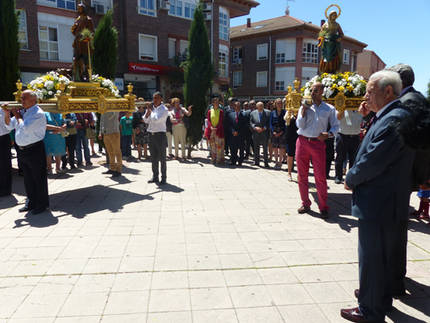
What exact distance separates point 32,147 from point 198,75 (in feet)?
29.3

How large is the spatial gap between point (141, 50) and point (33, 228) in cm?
2138

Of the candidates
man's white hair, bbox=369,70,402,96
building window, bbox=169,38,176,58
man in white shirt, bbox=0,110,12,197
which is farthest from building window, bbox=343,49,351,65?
man's white hair, bbox=369,70,402,96

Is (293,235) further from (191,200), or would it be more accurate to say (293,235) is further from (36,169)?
(36,169)

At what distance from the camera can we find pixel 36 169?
5773mm

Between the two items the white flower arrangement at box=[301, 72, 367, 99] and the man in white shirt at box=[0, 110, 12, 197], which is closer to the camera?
the white flower arrangement at box=[301, 72, 367, 99]

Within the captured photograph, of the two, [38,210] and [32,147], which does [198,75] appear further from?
[38,210]

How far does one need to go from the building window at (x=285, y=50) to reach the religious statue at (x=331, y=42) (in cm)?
3101

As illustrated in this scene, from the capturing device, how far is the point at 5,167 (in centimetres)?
709

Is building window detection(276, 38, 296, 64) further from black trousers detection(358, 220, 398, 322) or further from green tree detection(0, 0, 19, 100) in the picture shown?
black trousers detection(358, 220, 398, 322)

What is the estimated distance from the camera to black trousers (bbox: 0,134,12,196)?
7031 mm

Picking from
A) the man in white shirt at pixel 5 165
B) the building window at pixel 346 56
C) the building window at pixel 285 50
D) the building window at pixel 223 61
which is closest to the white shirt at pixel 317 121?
the man in white shirt at pixel 5 165

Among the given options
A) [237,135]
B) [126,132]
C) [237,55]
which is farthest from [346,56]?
[126,132]

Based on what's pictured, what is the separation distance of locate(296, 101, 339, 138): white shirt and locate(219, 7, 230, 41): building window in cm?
2621

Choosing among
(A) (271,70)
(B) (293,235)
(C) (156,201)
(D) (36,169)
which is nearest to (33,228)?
(D) (36,169)
